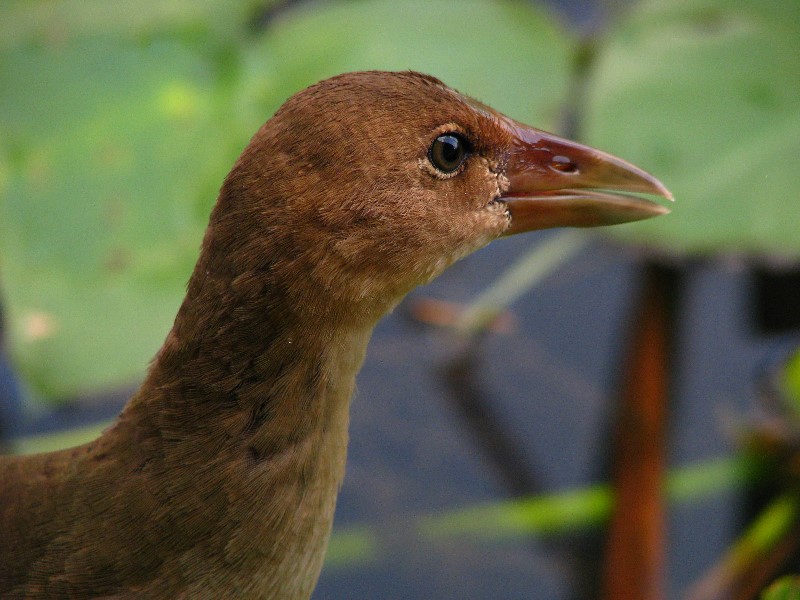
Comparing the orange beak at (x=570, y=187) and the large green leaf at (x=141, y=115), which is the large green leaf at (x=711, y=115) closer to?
the large green leaf at (x=141, y=115)

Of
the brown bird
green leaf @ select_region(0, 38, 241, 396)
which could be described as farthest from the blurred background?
the brown bird

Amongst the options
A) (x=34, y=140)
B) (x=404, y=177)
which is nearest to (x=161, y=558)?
(x=404, y=177)

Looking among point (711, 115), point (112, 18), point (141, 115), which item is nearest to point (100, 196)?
point (141, 115)

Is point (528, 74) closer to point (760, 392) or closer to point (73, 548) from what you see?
point (760, 392)

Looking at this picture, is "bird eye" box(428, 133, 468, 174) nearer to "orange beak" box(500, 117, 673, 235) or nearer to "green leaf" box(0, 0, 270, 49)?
"orange beak" box(500, 117, 673, 235)

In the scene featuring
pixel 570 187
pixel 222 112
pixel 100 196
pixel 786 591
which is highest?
pixel 222 112

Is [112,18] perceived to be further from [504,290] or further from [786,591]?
[786,591]

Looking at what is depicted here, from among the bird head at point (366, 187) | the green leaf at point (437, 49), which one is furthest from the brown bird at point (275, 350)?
the green leaf at point (437, 49)
